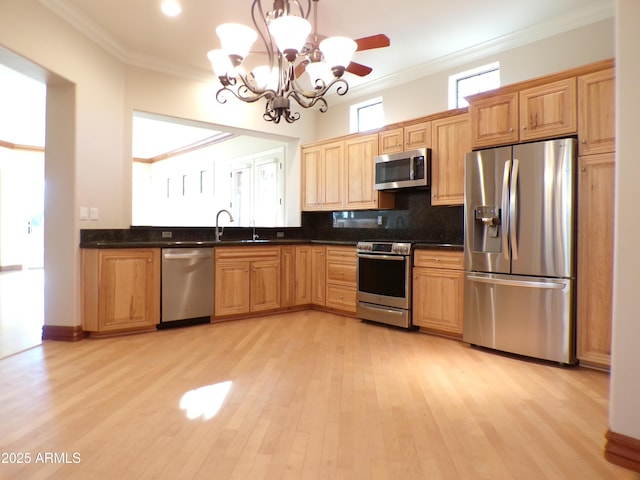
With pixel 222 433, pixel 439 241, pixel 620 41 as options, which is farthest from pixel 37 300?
pixel 620 41

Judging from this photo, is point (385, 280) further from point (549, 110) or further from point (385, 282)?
point (549, 110)

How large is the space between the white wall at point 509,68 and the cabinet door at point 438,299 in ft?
6.35

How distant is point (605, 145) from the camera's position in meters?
2.87

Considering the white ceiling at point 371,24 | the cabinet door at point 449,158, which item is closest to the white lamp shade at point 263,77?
the white ceiling at point 371,24

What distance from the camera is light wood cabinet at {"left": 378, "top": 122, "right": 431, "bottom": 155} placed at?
14.0ft

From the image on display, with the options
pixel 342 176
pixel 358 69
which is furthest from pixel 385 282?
pixel 358 69

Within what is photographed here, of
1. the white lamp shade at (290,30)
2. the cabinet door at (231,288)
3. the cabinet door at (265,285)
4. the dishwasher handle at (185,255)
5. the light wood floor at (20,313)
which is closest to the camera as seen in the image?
the white lamp shade at (290,30)

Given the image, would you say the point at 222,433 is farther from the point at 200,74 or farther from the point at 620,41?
the point at 200,74

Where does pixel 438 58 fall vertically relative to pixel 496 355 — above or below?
A: above

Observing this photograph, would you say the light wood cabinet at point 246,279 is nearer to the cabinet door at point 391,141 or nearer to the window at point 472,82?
the cabinet door at point 391,141

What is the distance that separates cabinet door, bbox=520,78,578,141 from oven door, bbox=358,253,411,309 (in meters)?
1.64

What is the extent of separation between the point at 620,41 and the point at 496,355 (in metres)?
2.46

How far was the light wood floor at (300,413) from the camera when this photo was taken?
5.61ft

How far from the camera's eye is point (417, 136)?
434 cm
